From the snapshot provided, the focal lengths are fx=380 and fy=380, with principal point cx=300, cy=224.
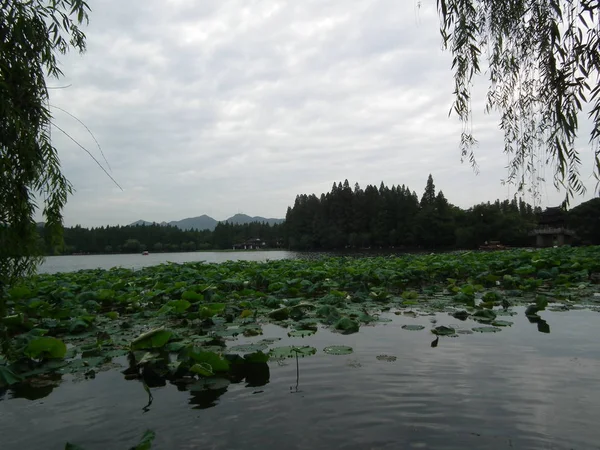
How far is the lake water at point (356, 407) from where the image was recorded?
2504mm

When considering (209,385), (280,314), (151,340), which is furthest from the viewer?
(280,314)

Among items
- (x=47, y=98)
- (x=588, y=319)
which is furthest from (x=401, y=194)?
(x=47, y=98)

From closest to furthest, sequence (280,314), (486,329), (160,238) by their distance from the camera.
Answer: (486,329) < (280,314) < (160,238)

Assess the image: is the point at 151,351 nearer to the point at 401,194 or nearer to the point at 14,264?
the point at 14,264

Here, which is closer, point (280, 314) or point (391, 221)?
point (280, 314)

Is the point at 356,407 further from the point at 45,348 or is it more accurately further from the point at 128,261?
the point at 128,261

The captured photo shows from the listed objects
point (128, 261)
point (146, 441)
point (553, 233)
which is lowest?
point (128, 261)

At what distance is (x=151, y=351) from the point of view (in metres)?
3.89

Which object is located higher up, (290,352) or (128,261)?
(290,352)

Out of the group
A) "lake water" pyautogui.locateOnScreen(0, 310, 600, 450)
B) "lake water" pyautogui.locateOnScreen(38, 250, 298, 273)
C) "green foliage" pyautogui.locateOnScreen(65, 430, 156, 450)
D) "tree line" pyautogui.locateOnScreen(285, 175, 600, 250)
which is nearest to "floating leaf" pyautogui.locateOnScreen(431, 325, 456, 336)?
"lake water" pyautogui.locateOnScreen(0, 310, 600, 450)

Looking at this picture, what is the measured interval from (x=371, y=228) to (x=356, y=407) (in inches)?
2589

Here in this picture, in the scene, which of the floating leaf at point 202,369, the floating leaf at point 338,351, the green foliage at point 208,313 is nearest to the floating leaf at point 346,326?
the green foliage at point 208,313

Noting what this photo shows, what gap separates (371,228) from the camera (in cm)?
6756

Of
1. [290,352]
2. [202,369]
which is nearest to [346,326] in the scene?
[290,352]
